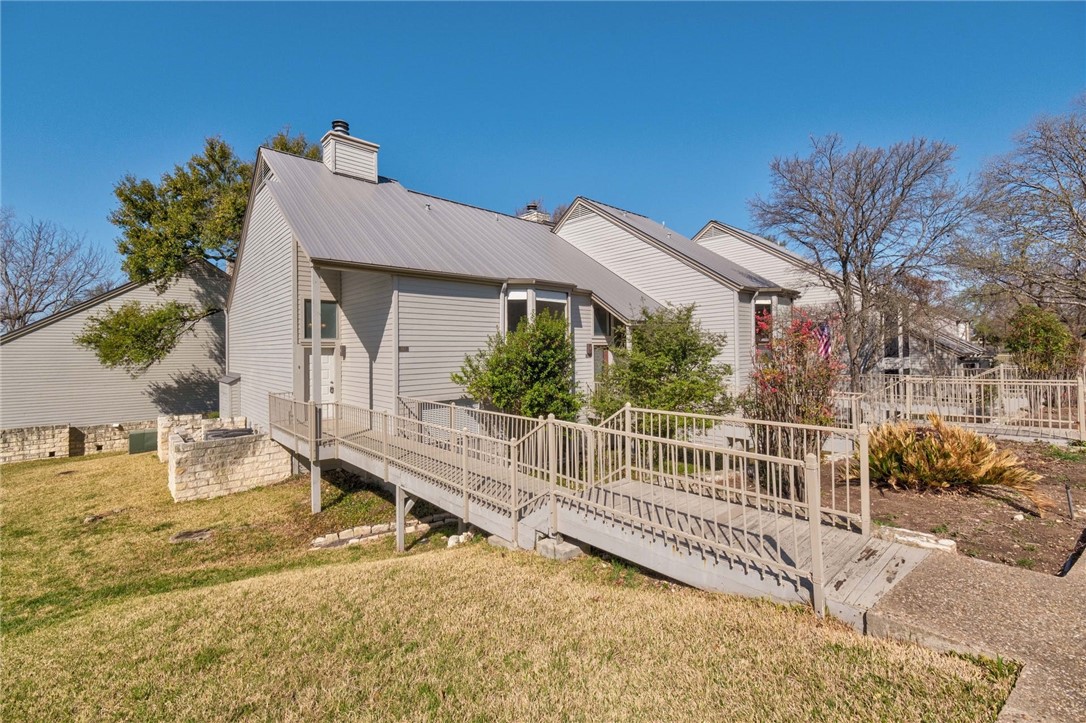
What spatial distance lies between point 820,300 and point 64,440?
102 ft

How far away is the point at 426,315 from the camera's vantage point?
11.2 metres

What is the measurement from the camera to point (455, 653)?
3764 mm

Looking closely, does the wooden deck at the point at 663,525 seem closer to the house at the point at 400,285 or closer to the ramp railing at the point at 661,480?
the ramp railing at the point at 661,480

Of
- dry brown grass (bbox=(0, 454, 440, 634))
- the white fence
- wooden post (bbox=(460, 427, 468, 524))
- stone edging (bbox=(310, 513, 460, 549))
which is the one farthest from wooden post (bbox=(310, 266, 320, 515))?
the white fence

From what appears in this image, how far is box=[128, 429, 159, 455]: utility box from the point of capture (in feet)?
55.4

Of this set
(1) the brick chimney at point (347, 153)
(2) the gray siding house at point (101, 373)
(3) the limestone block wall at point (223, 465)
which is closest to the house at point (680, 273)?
(1) the brick chimney at point (347, 153)

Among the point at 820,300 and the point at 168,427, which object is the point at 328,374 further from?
the point at 820,300

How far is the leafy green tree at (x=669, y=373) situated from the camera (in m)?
10.7

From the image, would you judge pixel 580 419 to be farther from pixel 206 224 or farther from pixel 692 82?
pixel 206 224

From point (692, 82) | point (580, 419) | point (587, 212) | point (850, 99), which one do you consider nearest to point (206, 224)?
point (587, 212)

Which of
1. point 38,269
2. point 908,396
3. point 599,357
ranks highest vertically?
point 38,269

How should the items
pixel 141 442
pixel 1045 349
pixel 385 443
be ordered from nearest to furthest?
1. pixel 385 443
2. pixel 1045 349
3. pixel 141 442

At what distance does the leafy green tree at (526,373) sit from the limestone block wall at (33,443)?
16.3 metres

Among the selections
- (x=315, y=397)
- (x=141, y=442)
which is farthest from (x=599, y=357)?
(x=141, y=442)
